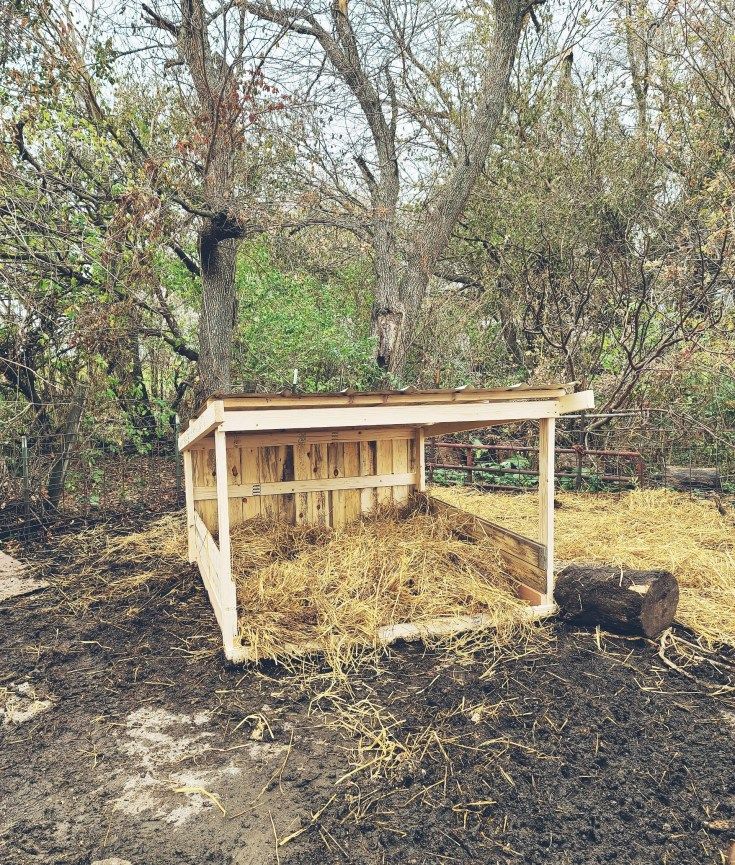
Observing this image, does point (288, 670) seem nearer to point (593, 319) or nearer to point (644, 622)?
point (644, 622)

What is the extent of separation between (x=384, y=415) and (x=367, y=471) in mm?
1672

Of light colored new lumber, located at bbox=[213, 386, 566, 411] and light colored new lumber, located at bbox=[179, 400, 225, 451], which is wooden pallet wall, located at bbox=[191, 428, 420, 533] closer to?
light colored new lumber, located at bbox=[179, 400, 225, 451]

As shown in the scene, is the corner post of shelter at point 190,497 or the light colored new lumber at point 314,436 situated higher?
the light colored new lumber at point 314,436

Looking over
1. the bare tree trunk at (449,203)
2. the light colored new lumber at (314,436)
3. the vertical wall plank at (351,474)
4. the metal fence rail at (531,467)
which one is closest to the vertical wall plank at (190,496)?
the light colored new lumber at (314,436)

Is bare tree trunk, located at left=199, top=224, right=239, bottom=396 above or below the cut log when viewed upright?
above

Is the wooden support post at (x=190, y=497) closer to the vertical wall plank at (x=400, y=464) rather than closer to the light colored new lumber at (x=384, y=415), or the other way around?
the vertical wall plank at (x=400, y=464)

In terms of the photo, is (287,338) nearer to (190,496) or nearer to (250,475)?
(190,496)

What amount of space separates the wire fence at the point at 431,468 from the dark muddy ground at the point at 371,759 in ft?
11.5

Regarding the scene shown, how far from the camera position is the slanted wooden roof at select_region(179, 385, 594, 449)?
3.38 m

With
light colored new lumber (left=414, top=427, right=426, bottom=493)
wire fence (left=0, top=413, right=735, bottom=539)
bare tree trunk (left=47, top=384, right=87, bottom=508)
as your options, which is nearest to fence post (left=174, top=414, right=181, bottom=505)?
wire fence (left=0, top=413, right=735, bottom=539)

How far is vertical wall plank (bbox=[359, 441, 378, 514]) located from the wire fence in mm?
3200

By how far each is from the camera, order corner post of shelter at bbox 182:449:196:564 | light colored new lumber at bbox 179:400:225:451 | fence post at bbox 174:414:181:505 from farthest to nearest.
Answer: fence post at bbox 174:414:181:505, corner post of shelter at bbox 182:449:196:564, light colored new lumber at bbox 179:400:225:451

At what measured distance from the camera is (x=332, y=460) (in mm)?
5215

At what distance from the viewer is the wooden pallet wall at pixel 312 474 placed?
198 inches
